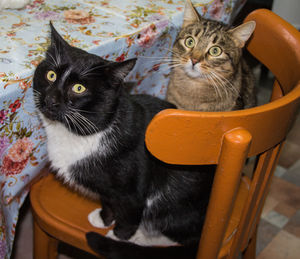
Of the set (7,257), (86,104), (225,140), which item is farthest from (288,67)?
(7,257)

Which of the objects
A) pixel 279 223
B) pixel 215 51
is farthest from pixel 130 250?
pixel 279 223

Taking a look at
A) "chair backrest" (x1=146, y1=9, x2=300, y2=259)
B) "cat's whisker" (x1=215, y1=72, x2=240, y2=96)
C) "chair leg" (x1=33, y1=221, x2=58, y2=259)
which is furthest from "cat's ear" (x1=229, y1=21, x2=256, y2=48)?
"chair leg" (x1=33, y1=221, x2=58, y2=259)

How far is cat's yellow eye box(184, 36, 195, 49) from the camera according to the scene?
1229mm

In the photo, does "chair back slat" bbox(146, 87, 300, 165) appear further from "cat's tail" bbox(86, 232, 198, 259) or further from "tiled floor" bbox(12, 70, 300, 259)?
"tiled floor" bbox(12, 70, 300, 259)

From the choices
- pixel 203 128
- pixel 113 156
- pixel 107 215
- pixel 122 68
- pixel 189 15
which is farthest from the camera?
pixel 189 15

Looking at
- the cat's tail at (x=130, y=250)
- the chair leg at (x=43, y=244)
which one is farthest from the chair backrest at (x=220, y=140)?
the chair leg at (x=43, y=244)

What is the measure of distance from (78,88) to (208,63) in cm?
51

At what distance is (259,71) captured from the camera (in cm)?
293

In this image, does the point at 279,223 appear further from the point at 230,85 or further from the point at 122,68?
the point at 122,68

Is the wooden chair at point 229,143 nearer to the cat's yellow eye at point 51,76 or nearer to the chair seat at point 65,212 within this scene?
the chair seat at point 65,212

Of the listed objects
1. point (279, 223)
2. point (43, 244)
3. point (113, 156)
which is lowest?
point (279, 223)

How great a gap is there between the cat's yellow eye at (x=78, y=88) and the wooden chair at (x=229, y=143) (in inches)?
14.4

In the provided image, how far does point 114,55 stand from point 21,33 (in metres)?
0.25

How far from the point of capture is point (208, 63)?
1.19 meters
